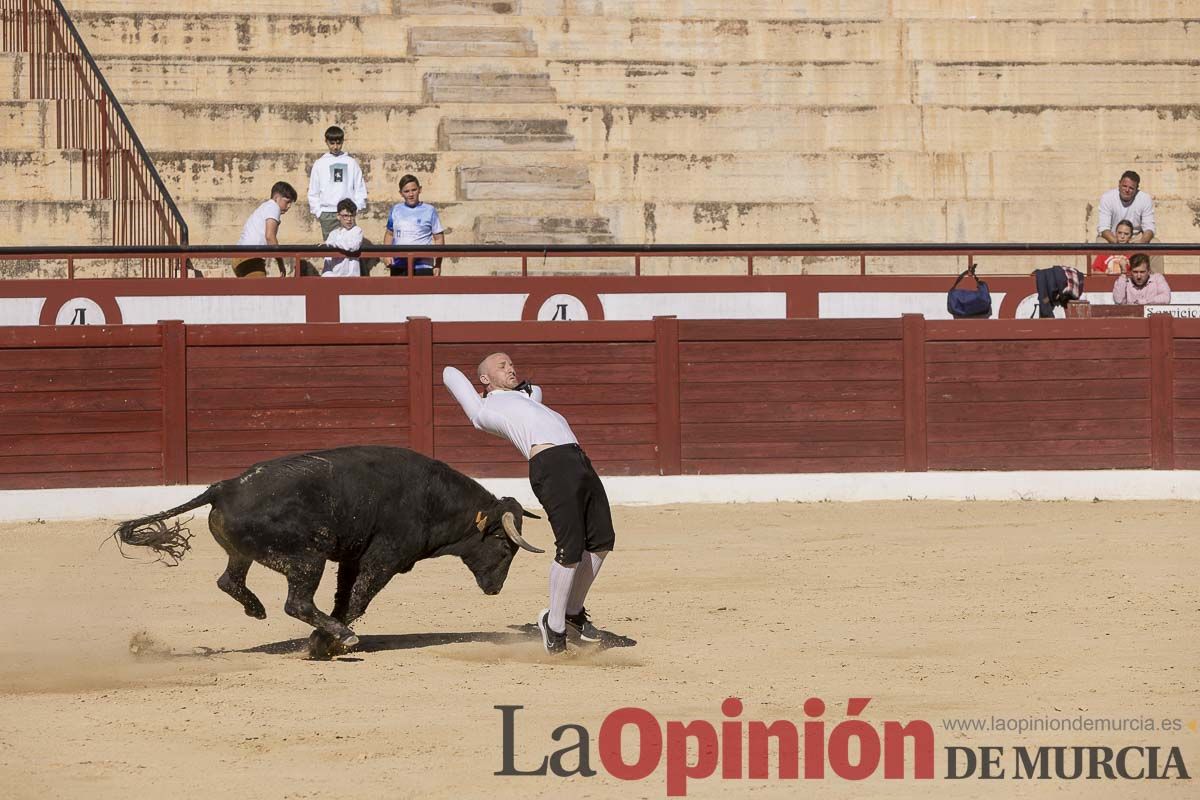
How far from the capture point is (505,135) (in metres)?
16.4

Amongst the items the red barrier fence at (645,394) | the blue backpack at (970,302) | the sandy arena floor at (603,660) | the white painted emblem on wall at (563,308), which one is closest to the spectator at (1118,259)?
the red barrier fence at (645,394)

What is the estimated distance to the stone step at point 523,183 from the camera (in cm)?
1566

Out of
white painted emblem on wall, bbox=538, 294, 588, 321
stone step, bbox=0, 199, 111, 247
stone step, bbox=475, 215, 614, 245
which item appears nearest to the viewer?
white painted emblem on wall, bbox=538, 294, 588, 321

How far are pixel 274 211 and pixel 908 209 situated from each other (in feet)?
17.9

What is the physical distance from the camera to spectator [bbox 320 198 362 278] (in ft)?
42.7

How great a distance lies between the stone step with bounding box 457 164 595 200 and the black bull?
8.31 meters

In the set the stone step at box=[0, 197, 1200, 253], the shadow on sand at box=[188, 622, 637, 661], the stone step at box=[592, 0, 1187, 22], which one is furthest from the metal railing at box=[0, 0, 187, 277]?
the shadow on sand at box=[188, 622, 637, 661]

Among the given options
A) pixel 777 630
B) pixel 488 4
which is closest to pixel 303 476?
pixel 777 630

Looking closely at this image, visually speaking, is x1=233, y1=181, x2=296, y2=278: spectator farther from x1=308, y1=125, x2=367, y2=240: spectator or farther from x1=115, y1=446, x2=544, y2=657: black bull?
x1=115, y1=446, x2=544, y2=657: black bull

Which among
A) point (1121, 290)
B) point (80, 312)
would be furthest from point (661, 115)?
point (80, 312)

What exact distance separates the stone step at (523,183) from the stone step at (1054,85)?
3.63 metres

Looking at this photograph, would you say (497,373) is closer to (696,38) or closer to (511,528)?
(511,528)

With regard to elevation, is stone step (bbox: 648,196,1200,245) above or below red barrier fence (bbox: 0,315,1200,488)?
above

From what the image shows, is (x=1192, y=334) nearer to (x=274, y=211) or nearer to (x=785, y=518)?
(x=785, y=518)
